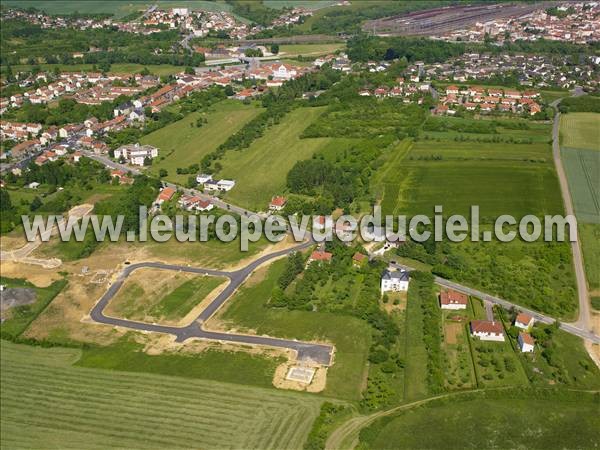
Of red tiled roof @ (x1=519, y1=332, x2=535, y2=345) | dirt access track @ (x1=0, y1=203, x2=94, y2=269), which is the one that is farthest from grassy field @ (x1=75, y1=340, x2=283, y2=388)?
red tiled roof @ (x1=519, y1=332, x2=535, y2=345)

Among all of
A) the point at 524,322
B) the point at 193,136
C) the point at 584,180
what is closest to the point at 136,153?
the point at 193,136

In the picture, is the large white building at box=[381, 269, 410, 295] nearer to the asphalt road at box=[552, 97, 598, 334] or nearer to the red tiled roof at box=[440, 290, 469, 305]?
the red tiled roof at box=[440, 290, 469, 305]

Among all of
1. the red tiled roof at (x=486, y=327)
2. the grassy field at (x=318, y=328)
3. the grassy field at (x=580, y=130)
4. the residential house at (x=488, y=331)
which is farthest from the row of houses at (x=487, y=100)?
the grassy field at (x=318, y=328)

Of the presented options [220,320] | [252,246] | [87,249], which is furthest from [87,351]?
[252,246]

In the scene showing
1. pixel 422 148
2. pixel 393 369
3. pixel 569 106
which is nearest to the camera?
pixel 393 369

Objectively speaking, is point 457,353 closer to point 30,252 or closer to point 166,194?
point 166,194

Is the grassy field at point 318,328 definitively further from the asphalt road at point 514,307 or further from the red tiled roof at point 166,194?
the red tiled roof at point 166,194

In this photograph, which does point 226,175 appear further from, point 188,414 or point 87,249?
point 188,414
